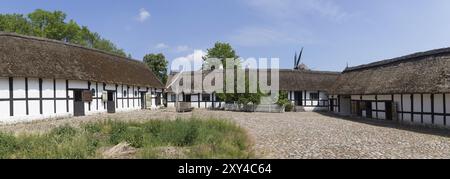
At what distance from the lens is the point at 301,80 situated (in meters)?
34.2

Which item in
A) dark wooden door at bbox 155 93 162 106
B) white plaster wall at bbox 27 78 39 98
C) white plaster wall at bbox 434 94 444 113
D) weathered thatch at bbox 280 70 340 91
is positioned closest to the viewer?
white plaster wall at bbox 434 94 444 113

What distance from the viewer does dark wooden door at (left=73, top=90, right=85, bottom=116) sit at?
21250 millimetres

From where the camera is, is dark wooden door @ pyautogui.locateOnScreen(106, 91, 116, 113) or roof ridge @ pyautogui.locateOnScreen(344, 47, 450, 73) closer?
roof ridge @ pyautogui.locateOnScreen(344, 47, 450, 73)

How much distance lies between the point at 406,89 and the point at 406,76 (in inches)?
75.5

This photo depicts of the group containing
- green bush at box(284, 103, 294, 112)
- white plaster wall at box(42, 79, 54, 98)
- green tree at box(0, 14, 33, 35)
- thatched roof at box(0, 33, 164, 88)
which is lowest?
green bush at box(284, 103, 294, 112)

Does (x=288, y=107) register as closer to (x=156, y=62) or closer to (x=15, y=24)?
(x=156, y=62)

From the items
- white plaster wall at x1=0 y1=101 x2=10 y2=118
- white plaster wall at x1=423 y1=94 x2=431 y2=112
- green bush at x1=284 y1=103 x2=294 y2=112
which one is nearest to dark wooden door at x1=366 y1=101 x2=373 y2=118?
white plaster wall at x1=423 y1=94 x2=431 y2=112

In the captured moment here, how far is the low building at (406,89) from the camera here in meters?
16.2

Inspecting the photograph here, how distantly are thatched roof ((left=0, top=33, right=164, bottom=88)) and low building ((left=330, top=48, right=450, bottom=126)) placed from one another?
20.0 meters

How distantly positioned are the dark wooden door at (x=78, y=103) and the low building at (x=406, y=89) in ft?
67.3

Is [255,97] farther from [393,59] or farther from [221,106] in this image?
[393,59]
